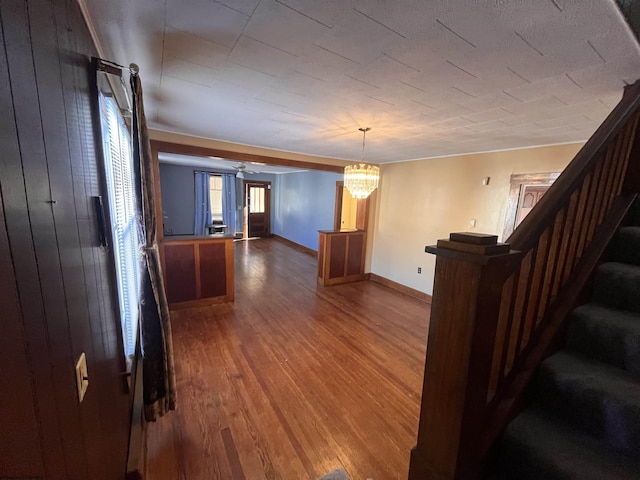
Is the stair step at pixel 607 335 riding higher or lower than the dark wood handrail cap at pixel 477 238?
lower

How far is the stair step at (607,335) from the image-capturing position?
1.07 metres

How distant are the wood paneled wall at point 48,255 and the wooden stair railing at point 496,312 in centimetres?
104

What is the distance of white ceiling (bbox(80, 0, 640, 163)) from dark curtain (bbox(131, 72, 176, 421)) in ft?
1.25

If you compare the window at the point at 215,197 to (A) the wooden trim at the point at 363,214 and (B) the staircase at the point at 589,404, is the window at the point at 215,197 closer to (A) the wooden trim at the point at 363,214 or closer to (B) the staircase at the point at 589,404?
(A) the wooden trim at the point at 363,214

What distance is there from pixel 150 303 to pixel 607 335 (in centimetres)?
235

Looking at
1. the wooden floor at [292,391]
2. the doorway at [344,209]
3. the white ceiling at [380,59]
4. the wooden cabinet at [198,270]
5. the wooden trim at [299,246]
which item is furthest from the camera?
the wooden trim at [299,246]

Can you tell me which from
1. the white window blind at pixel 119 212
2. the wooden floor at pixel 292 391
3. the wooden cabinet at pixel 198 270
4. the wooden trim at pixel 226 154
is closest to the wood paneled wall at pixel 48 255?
the white window blind at pixel 119 212

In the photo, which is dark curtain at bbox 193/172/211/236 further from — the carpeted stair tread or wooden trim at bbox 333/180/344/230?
the carpeted stair tread

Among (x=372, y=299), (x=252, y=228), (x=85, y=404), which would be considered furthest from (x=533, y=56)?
(x=252, y=228)

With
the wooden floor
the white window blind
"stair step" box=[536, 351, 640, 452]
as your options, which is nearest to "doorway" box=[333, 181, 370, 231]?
the wooden floor

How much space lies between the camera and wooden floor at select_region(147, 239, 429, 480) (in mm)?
1612

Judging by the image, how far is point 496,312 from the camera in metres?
0.90

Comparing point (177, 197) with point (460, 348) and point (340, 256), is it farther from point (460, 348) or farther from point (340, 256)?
point (460, 348)

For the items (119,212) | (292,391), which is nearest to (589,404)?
(292,391)
